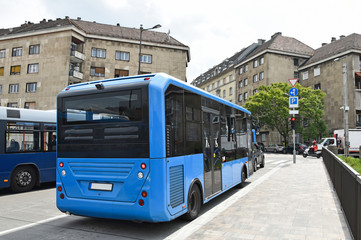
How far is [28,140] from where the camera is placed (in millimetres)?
9719

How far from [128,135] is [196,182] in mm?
1876

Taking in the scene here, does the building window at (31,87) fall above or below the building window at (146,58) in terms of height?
below

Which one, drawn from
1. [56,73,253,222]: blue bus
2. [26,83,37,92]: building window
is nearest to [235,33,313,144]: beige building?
[26,83,37,92]: building window

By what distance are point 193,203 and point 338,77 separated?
4500cm

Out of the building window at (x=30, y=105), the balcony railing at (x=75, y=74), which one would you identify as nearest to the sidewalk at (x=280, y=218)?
the balcony railing at (x=75, y=74)

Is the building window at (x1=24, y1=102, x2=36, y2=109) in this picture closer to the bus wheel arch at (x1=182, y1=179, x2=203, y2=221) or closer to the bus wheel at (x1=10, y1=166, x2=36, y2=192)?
the bus wheel at (x1=10, y1=166, x2=36, y2=192)

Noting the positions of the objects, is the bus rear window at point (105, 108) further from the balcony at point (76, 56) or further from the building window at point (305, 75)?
the building window at point (305, 75)

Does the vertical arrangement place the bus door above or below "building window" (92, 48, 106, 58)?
below

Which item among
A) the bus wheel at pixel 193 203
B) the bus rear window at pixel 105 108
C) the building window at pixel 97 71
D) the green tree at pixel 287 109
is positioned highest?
the building window at pixel 97 71

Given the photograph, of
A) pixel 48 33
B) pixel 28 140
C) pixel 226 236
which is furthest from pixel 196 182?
pixel 48 33

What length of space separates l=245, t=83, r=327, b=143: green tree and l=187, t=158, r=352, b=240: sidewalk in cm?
3364

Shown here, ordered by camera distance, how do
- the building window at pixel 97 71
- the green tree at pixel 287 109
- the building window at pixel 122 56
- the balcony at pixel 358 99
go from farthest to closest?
the balcony at pixel 358 99 → the green tree at pixel 287 109 → the building window at pixel 122 56 → the building window at pixel 97 71

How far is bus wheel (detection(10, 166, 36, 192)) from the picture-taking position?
931cm

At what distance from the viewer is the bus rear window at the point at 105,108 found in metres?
5.02
